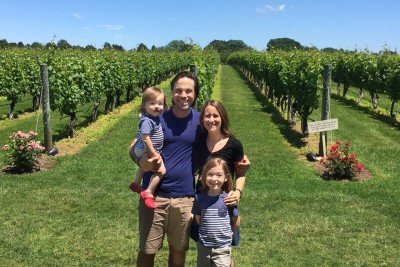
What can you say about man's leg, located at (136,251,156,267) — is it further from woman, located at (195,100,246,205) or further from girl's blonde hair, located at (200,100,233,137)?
girl's blonde hair, located at (200,100,233,137)

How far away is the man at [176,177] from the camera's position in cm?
357

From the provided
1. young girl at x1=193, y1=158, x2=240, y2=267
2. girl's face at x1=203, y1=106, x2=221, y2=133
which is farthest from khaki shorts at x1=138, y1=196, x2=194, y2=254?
girl's face at x1=203, y1=106, x2=221, y2=133

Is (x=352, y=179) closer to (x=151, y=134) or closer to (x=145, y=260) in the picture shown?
(x=145, y=260)

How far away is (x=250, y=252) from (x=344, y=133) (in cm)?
1047

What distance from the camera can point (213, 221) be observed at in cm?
357

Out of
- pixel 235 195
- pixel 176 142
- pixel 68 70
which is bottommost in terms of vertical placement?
pixel 235 195

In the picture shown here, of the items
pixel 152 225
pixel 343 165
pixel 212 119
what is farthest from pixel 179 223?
pixel 343 165

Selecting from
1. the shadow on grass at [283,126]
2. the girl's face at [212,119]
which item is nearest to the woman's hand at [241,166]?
the girl's face at [212,119]

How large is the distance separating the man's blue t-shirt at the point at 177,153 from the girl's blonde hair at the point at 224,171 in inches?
5.5

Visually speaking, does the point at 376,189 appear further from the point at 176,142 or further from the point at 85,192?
the point at 176,142

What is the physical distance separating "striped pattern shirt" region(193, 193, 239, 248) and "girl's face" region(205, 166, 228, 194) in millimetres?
109

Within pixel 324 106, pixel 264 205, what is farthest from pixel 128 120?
pixel 264 205

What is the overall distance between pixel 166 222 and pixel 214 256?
1.60ft

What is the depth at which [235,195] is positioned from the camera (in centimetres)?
358
